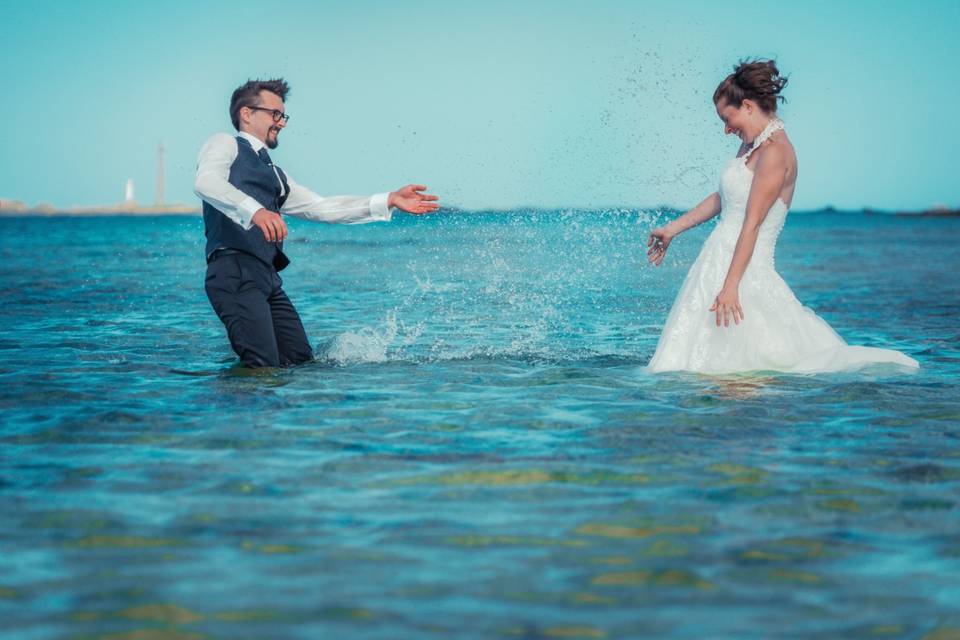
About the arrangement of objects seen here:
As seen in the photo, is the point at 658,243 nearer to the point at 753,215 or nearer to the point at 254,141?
the point at 753,215

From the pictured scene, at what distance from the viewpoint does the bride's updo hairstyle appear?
7.34m

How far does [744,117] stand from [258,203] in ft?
11.2

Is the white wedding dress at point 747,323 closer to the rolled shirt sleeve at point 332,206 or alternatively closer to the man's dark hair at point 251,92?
the rolled shirt sleeve at point 332,206

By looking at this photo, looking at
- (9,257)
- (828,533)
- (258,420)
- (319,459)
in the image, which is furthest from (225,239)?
(9,257)

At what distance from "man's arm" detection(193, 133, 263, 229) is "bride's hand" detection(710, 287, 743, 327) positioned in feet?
10.5

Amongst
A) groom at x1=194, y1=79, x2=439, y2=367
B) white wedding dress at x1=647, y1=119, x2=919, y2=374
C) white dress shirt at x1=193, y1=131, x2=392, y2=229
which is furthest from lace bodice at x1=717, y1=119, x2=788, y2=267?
white dress shirt at x1=193, y1=131, x2=392, y2=229

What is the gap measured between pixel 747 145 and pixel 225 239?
382cm

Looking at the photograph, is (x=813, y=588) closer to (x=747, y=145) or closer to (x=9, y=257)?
(x=747, y=145)

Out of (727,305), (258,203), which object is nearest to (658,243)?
(727,305)

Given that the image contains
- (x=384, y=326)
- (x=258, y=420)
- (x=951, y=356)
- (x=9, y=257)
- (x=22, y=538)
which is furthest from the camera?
(x=9, y=257)

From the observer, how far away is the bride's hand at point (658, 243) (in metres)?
8.43

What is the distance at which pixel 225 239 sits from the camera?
26.4 feet

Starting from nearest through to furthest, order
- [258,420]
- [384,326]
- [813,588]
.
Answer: [813,588] → [258,420] → [384,326]

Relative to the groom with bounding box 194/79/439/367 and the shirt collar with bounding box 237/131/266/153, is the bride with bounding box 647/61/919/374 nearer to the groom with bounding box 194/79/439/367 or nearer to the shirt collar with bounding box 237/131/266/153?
the groom with bounding box 194/79/439/367
